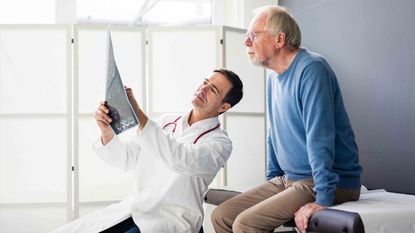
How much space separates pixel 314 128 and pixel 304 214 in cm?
31

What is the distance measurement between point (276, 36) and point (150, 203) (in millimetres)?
842

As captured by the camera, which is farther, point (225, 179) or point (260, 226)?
point (225, 179)

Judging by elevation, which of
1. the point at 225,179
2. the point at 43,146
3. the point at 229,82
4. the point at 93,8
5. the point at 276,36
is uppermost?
the point at 93,8

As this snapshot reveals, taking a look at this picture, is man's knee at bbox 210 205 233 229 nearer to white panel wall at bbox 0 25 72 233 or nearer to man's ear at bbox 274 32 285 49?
man's ear at bbox 274 32 285 49

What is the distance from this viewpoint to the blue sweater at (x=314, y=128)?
1849 millimetres

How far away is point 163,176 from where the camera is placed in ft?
5.95

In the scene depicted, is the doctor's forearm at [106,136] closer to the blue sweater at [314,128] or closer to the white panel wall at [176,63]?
the blue sweater at [314,128]

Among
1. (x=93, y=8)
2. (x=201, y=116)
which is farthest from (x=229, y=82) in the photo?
(x=93, y=8)

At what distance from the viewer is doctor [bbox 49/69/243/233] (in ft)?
5.51

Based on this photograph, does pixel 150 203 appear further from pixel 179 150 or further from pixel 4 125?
pixel 4 125

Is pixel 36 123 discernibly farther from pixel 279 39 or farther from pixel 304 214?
pixel 304 214

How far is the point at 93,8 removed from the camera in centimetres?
412

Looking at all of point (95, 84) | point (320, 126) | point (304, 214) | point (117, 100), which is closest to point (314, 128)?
point (320, 126)

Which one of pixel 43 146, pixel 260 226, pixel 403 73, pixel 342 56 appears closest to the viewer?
pixel 260 226
